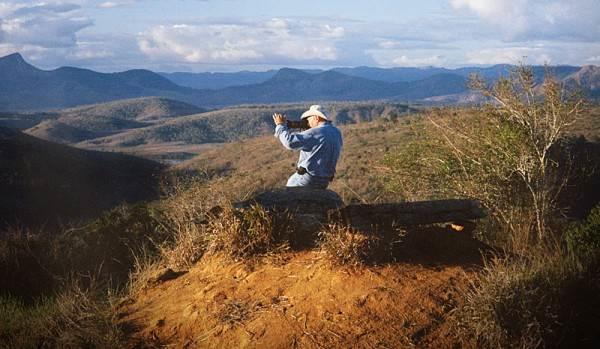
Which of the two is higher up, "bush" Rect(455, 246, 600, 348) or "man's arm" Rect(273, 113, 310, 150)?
"man's arm" Rect(273, 113, 310, 150)

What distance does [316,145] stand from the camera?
735 cm

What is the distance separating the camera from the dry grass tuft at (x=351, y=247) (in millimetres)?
5473

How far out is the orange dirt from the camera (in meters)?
4.76

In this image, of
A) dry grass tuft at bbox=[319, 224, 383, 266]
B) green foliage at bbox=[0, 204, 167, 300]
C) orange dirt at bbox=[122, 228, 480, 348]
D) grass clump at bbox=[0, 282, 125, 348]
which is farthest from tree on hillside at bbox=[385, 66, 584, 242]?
grass clump at bbox=[0, 282, 125, 348]

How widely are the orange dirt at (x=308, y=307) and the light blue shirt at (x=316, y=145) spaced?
166 cm

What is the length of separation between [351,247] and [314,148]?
2139mm

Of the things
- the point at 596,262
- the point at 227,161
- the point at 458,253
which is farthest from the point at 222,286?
the point at 227,161

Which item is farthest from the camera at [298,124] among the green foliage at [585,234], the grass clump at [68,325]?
the green foliage at [585,234]

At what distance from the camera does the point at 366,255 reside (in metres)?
5.50

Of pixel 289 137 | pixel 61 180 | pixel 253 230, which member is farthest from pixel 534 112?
pixel 61 180

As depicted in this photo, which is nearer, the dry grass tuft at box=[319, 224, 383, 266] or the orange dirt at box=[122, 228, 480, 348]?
the orange dirt at box=[122, 228, 480, 348]

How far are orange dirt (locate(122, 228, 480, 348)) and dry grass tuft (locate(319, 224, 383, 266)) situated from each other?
90 mm

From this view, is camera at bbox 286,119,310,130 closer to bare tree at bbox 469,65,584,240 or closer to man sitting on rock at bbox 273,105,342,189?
man sitting on rock at bbox 273,105,342,189

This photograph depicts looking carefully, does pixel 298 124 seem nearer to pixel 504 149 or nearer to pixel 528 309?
pixel 528 309
